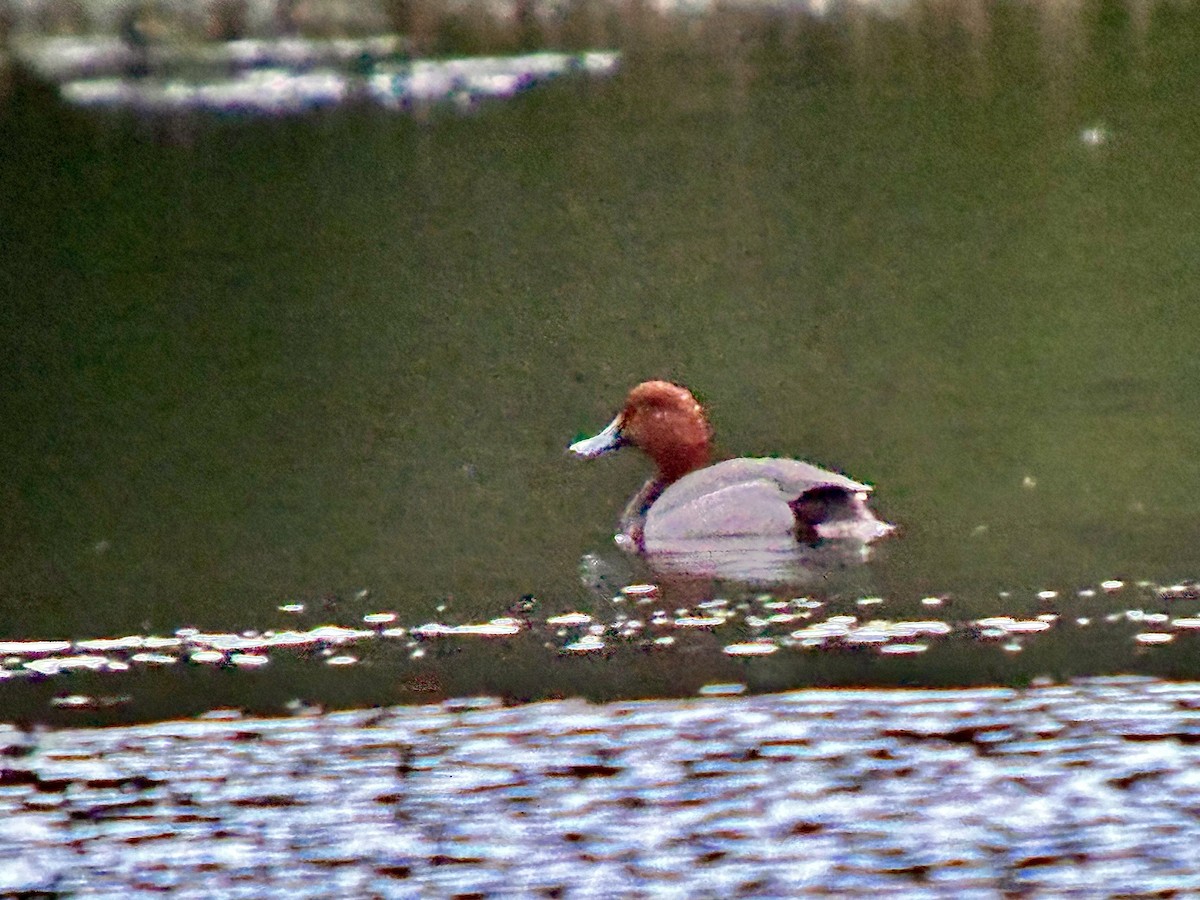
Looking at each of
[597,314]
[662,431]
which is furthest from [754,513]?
[597,314]

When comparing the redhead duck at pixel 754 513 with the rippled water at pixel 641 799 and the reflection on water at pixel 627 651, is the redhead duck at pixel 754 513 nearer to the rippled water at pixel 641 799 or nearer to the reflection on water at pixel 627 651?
the reflection on water at pixel 627 651

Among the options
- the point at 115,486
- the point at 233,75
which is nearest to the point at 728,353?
the point at 115,486

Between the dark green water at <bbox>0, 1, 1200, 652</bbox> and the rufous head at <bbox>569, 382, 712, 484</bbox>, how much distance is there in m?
0.29

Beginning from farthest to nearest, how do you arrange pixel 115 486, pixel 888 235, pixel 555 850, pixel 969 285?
1. pixel 888 235
2. pixel 969 285
3. pixel 115 486
4. pixel 555 850

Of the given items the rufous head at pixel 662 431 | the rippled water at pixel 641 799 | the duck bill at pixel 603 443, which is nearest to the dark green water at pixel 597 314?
the duck bill at pixel 603 443

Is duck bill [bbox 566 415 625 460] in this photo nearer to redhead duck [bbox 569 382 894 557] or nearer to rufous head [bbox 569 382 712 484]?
rufous head [bbox 569 382 712 484]

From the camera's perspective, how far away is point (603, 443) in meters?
9.70

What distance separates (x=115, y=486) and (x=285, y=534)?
1.51 meters

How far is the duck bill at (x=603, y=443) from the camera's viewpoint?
31.7 feet

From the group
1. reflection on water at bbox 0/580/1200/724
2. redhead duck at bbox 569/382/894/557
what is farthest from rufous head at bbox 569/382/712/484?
reflection on water at bbox 0/580/1200/724

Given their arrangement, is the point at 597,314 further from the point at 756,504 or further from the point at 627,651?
the point at 627,651

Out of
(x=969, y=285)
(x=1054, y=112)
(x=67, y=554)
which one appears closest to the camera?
(x=67, y=554)

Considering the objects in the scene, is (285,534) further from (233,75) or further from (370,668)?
(233,75)

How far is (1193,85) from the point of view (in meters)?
15.2
